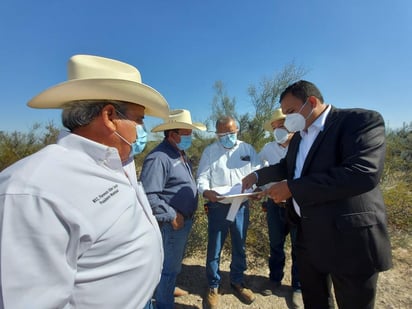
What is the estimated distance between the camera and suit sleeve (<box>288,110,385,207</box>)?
5.43 feet

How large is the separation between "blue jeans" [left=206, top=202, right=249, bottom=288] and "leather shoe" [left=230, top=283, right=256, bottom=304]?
14cm

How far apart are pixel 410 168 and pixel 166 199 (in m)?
7.59

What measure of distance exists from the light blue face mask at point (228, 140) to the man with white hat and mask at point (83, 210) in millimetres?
1776

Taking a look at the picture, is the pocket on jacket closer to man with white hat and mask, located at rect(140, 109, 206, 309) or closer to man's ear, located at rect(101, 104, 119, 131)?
man with white hat and mask, located at rect(140, 109, 206, 309)

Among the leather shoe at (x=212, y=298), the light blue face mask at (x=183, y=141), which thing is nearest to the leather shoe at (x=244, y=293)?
the leather shoe at (x=212, y=298)

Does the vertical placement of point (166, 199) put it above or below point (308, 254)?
above

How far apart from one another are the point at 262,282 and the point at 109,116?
335cm

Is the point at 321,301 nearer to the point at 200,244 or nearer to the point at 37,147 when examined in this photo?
the point at 200,244

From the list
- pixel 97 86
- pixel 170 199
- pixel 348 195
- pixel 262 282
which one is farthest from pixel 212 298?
pixel 97 86

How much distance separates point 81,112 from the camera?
124 centimetres

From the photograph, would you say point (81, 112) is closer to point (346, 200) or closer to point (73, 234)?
point (73, 234)

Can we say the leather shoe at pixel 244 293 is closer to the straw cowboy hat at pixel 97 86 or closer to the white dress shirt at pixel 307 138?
the white dress shirt at pixel 307 138

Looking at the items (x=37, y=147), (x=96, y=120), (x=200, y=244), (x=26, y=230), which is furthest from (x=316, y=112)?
(x=37, y=147)

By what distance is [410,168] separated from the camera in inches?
269
